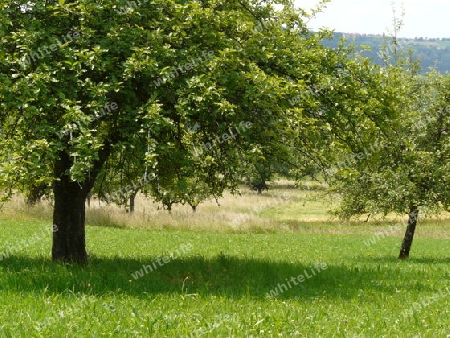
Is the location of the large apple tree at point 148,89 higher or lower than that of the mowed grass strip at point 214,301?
higher

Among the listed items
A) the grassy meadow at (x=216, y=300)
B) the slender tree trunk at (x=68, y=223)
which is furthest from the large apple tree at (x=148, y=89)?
the grassy meadow at (x=216, y=300)

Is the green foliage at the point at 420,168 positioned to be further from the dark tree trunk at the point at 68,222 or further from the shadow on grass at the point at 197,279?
the dark tree trunk at the point at 68,222

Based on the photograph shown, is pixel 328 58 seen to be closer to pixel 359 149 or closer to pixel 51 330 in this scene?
pixel 359 149

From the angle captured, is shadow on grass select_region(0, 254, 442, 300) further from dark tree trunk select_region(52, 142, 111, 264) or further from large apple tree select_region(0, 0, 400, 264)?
large apple tree select_region(0, 0, 400, 264)

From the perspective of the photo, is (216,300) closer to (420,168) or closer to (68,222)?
(68,222)

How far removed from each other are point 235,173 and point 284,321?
7180 millimetres

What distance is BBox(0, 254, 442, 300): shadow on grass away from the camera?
411 inches

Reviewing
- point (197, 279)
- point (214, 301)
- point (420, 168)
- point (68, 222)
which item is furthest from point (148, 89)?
point (420, 168)

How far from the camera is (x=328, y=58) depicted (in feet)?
45.9

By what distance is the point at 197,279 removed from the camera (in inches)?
492

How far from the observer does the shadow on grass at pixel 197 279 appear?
10.4 meters

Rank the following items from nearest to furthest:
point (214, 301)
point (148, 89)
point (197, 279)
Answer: point (214, 301) < point (148, 89) < point (197, 279)

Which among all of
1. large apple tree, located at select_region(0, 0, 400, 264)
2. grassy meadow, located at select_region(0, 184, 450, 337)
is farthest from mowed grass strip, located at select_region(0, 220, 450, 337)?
large apple tree, located at select_region(0, 0, 400, 264)

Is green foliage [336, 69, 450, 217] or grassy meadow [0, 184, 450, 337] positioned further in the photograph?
green foliage [336, 69, 450, 217]
